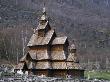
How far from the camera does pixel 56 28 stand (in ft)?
485

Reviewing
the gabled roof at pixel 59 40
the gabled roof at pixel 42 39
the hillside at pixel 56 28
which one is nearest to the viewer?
the gabled roof at pixel 59 40

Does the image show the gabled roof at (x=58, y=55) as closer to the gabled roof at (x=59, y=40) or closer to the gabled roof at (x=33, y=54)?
the gabled roof at (x=59, y=40)

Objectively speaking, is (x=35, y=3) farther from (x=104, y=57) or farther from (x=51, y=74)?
(x=51, y=74)

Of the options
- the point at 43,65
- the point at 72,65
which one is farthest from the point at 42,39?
the point at 72,65

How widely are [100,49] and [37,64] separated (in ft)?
278

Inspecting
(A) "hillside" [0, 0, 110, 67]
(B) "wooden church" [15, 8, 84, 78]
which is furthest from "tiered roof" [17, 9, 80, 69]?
(A) "hillside" [0, 0, 110, 67]

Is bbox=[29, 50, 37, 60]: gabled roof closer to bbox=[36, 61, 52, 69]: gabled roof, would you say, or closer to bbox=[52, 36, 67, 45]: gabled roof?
bbox=[36, 61, 52, 69]: gabled roof

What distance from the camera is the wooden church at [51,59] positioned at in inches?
2222

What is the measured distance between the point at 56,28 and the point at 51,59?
3568 inches

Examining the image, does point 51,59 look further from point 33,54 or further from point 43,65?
point 33,54

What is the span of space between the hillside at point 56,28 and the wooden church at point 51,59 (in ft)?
104

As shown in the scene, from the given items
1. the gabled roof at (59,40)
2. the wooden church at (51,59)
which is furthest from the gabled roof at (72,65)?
the gabled roof at (59,40)

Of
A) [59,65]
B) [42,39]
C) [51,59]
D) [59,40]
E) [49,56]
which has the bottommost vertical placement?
[59,65]

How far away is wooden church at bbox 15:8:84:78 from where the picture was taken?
5644 cm
